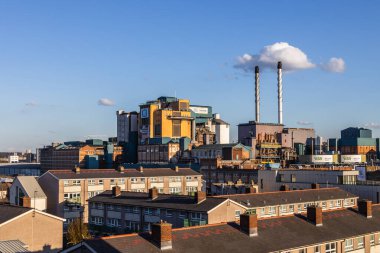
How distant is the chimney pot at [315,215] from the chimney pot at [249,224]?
7.60 meters

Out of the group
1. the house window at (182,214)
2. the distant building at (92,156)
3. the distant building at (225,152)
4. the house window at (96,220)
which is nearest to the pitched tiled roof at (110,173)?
the house window at (96,220)

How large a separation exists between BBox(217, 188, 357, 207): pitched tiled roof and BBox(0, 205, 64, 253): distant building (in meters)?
21.2

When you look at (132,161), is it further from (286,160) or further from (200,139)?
(286,160)

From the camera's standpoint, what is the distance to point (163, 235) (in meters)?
33.4

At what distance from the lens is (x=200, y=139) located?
186000 millimetres

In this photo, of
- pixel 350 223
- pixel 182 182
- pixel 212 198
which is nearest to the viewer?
pixel 350 223

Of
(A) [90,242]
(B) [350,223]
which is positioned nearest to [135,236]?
(A) [90,242]

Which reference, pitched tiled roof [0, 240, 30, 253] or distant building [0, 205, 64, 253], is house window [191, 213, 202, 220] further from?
pitched tiled roof [0, 240, 30, 253]

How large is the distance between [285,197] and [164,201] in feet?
55.8

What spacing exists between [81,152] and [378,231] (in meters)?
148

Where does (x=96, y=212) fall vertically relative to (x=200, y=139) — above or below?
below

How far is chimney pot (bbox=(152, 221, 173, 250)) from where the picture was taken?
109ft

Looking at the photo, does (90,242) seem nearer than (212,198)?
Yes

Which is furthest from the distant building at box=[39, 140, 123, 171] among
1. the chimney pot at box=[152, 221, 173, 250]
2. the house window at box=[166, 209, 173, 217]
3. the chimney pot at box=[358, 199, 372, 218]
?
the chimney pot at box=[152, 221, 173, 250]
